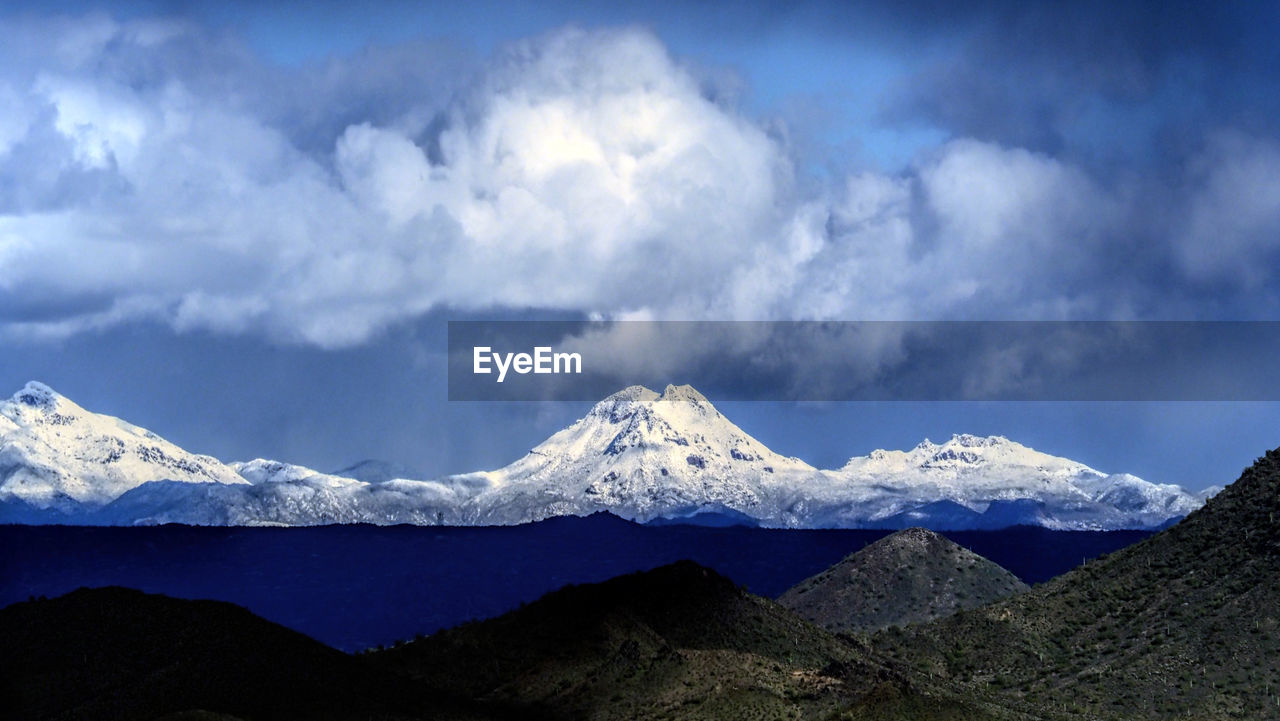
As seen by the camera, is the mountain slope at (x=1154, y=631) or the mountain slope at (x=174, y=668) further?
the mountain slope at (x=1154, y=631)

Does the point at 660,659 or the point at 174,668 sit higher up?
the point at 174,668

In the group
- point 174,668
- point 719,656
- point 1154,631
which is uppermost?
point 1154,631

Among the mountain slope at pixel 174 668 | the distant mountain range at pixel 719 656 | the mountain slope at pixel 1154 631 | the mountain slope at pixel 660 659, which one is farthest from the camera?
the mountain slope at pixel 1154 631

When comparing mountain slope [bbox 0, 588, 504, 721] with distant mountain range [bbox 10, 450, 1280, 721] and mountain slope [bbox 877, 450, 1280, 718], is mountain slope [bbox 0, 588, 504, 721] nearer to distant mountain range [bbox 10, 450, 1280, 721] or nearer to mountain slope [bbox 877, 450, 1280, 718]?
distant mountain range [bbox 10, 450, 1280, 721]

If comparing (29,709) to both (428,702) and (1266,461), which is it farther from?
(1266,461)

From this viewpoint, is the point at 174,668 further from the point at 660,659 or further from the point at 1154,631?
the point at 1154,631

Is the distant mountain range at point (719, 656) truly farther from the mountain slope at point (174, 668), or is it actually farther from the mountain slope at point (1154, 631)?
the mountain slope at point (1154, 631)

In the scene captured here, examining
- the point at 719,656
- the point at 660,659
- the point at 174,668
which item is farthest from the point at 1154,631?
the point at 174,668

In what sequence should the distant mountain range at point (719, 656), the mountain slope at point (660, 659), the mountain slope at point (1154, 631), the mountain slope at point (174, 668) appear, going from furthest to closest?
the mountain slope at point (1154, 631) → the mountain slope at point (660, 659) → the distant mountain range at point (719, 656) → the mountain slope at point (174, 668)

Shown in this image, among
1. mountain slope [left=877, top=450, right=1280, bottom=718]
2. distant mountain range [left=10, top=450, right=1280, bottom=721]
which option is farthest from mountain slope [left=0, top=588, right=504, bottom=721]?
mountain slope [left=877, top=450, right=1280, bottom=718]

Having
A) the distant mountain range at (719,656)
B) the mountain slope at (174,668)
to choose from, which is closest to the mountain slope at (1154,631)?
the distant mountain range at (719,656)
